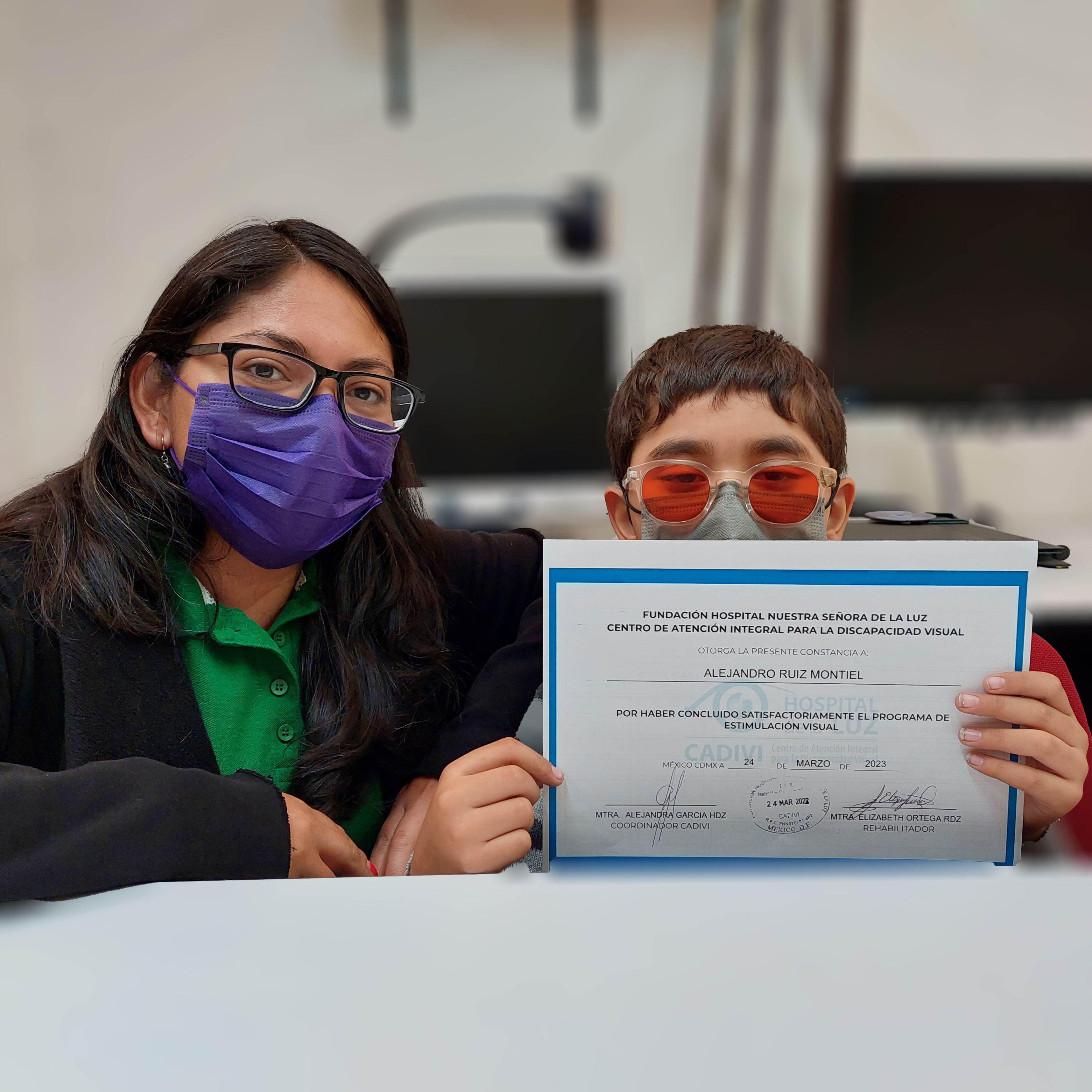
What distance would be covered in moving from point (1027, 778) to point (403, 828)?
57 centimetres

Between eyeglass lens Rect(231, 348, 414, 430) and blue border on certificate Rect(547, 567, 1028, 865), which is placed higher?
eyeglass lens Rect(231, 348, 414, 430)

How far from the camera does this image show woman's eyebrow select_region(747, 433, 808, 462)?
1.03 m

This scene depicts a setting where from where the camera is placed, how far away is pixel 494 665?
1078 millimetres

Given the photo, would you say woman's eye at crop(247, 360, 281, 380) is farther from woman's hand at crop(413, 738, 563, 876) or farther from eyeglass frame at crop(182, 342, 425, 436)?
woman's hand at crop(413, 738, 563, 876)

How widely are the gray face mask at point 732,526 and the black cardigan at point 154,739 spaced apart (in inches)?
8.4

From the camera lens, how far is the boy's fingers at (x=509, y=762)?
2.48 feet

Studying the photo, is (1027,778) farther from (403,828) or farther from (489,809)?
(403,828)

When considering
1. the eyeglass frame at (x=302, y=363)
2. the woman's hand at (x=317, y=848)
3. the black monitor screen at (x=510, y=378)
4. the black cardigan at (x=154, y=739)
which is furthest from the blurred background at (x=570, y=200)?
the woman's hand at (x=317, y=848)

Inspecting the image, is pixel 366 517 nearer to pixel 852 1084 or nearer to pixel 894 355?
pixel 852 1084

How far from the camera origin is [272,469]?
0.96 meters

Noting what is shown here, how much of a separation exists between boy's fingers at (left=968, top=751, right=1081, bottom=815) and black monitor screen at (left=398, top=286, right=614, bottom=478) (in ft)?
5.68

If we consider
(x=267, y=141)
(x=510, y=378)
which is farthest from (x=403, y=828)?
(x=267, y=141)

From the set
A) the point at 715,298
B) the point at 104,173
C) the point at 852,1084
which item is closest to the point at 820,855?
the point at 852,1084
